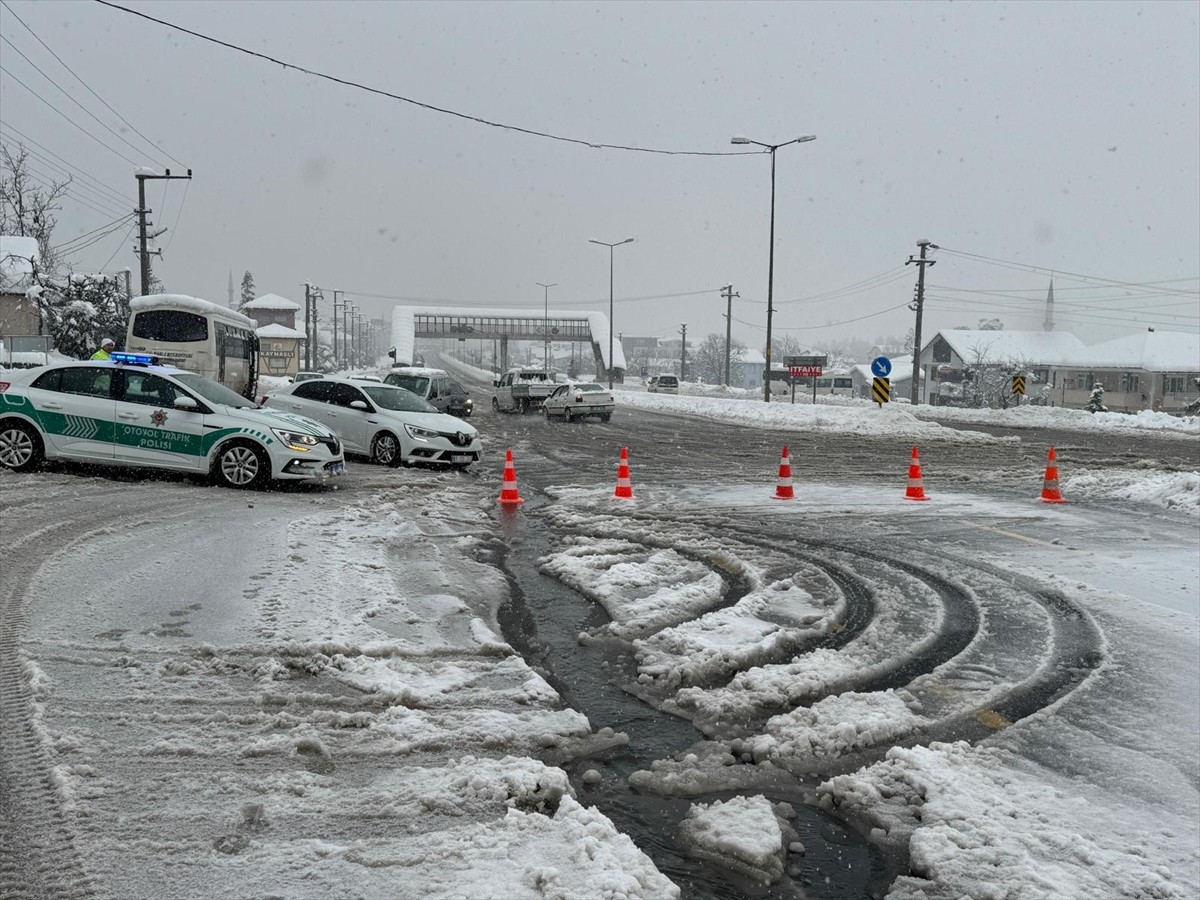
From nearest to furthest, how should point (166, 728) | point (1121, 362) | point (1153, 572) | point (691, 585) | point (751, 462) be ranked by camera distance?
point (166, 728), point (691, 585), point (1153, 572), point (751, 462), point (1121, 362)

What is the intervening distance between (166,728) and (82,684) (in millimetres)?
789

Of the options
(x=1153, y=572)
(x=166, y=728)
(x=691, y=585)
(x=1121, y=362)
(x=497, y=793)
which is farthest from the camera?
(x=1121, y=362)

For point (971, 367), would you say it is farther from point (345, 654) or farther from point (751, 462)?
point (345, 654)

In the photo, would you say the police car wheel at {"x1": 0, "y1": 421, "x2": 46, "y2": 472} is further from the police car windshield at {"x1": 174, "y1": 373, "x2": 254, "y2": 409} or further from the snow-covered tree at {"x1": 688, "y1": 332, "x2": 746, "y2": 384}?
the snow-covered tree at {"x1": 688, "y1": 332, "x2": 746, "y2": 384}

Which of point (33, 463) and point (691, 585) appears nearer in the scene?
point (691, 585)

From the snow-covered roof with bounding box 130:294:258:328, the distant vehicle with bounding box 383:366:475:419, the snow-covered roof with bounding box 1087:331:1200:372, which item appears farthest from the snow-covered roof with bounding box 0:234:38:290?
the snow-covered roof with bounding box 1087:331:1200:372

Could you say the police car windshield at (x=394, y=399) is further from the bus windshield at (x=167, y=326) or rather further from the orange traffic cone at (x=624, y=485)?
the bus windshield at (x=167, y=326)

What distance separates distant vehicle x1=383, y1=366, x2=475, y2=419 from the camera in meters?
27.7

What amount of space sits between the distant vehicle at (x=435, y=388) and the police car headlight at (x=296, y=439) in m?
15.1

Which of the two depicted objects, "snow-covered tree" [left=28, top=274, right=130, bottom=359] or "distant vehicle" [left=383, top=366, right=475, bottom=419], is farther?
"snow-covered tree" [left=28, top=274, right=130, bottom=359]

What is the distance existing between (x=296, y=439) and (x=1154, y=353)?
6863 centimetres

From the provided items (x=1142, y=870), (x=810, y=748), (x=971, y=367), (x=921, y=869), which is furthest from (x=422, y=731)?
(x=971, y=367)

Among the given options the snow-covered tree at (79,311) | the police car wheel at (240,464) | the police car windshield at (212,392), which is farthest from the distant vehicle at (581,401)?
the snow-covered tree at (79,311)

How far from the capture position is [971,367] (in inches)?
2697
